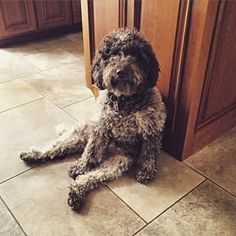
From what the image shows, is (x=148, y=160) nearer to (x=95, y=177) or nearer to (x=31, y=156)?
(x=95, y=177)

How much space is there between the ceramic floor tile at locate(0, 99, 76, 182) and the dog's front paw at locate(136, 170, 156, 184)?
613 mm

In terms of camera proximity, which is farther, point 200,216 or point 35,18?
point 35,18

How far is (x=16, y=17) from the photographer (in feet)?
10.4

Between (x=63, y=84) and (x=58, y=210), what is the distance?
1319 millimetres

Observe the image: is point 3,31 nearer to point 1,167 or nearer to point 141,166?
point 1,167

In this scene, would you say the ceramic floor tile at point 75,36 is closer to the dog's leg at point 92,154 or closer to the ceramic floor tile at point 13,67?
the ceramic floor tile at point 13,67

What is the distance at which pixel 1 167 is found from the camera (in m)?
1.73

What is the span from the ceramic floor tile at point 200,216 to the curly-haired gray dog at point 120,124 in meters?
0.23

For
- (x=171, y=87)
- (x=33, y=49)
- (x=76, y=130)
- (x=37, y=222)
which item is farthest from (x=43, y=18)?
(x=37, y=222)

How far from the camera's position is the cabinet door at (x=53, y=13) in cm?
329

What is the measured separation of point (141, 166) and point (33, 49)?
208 centimetres

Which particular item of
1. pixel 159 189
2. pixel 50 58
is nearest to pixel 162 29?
pixel 159 189

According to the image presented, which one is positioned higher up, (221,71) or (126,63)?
(126,63)

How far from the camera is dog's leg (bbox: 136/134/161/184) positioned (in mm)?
1601
